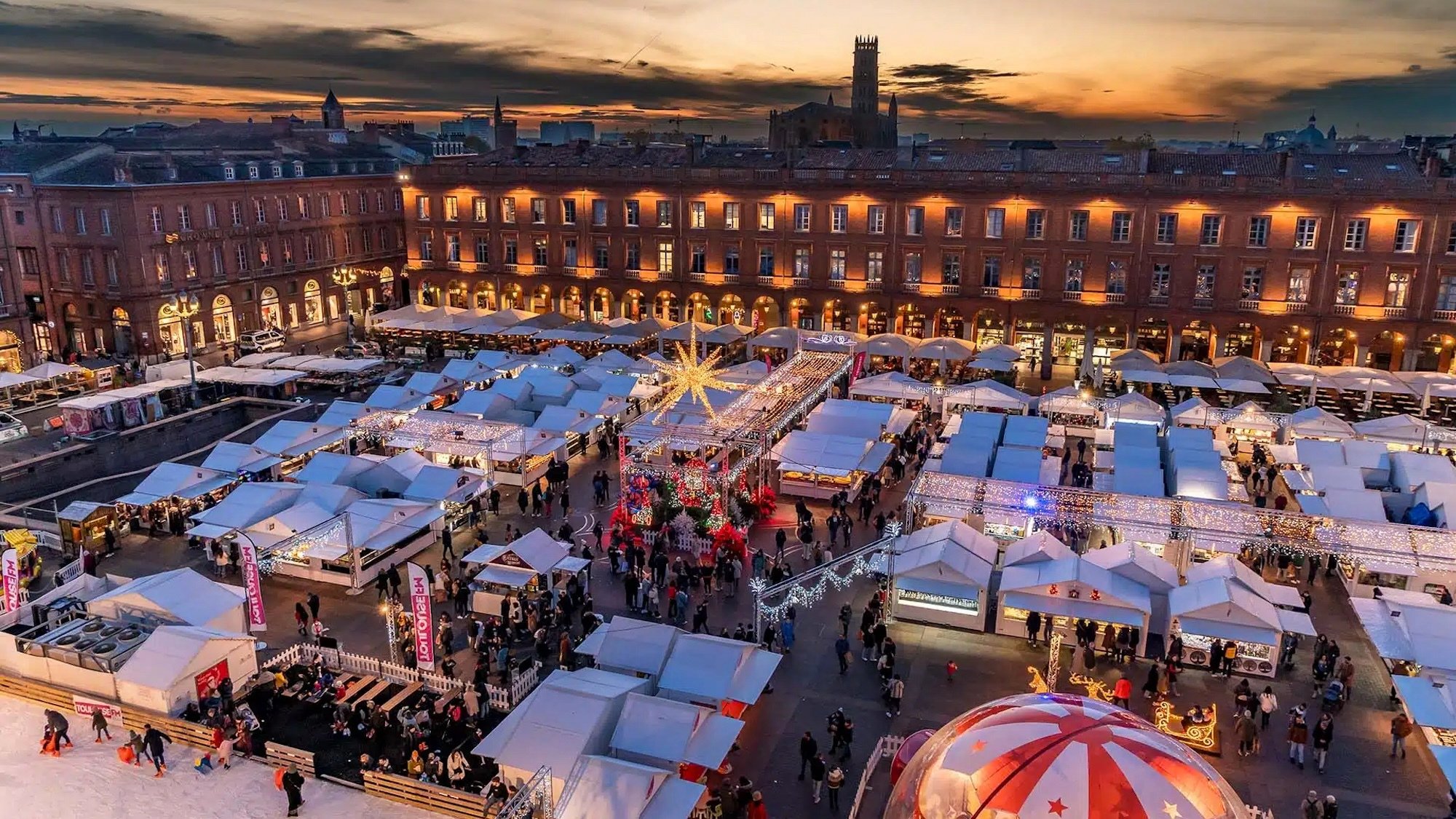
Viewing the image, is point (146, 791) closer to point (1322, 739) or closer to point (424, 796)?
point (424, 796)

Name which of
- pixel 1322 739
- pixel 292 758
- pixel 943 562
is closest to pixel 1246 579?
pixel 1322 739

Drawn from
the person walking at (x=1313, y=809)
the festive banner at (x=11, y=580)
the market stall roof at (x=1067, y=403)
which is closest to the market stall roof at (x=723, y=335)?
the market stall roof at (x=1067, y=403)

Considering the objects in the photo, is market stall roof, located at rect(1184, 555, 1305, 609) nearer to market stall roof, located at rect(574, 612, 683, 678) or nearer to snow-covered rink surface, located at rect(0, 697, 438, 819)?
market stall roof, located at rect(574, 612, 683, 678)

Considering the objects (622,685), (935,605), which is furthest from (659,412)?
(622,685)

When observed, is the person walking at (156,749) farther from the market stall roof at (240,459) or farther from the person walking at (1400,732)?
A: the person walking at (1400,732)

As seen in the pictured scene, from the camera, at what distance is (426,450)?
33.1 m

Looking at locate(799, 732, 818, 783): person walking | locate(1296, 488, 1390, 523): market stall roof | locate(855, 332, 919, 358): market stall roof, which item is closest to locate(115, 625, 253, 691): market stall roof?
locate(799, 732, 818, 783): person walking

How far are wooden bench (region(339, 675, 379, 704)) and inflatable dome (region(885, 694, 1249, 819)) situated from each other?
52.4 ft

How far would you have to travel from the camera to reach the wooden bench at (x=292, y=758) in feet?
56.1

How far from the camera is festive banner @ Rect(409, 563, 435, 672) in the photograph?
19750mm

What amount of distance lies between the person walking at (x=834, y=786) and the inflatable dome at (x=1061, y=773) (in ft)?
33.1

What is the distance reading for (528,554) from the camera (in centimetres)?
2350

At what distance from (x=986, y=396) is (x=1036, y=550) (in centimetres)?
1559

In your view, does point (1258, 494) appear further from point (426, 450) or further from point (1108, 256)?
point (426, 450)
